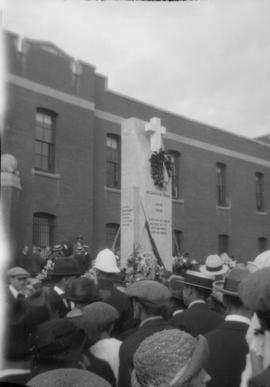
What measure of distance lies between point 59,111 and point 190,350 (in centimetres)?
1169

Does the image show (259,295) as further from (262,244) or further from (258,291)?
(262,244)

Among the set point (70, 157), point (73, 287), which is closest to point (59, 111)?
point (70, 157)

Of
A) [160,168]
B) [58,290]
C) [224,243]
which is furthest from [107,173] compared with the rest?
[58,290]

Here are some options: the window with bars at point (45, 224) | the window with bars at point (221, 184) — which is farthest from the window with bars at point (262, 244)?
the window with bars at point (45, 224)

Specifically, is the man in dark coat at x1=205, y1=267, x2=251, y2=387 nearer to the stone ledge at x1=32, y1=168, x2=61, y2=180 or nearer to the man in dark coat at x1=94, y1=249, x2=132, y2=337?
the man in dark coat at x1=94, y1=249, x2=132, y2=337

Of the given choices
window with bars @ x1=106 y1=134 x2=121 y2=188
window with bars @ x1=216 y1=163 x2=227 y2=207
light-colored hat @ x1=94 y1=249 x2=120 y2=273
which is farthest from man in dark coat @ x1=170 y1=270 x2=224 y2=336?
window with bars @ x1=216 y1=163 x2=227 y2=207

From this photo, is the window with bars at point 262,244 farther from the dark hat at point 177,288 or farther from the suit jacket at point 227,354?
the suit jacket at point 227,354

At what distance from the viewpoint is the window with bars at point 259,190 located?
24.7 meters

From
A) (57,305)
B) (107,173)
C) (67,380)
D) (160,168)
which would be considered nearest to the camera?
(67,380)

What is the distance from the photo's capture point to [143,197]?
8.73 meters

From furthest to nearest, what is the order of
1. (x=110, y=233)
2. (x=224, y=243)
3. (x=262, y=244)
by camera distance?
(x=262, y=244), (x=224, y=243), (x=110, y=233)

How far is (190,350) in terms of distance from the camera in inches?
65.3

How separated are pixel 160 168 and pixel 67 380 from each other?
25.2ft

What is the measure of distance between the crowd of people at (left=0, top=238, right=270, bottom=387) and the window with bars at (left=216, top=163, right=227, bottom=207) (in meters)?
19.0
